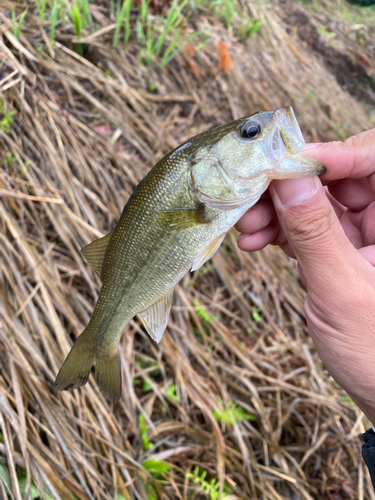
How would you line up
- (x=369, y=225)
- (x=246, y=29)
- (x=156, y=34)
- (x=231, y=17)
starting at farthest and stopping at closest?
1. (x=246, y=29)
2. (x=231, y=17)
3. (x=156, y=34)
4. (x=369, y=225)

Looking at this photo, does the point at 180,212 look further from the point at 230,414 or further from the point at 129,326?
the point at 230,414

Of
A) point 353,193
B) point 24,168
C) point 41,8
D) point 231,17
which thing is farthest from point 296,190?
point 231,17

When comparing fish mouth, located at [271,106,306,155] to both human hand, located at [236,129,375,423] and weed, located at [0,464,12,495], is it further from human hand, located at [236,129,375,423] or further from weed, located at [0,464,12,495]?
weed, located at [0,464,12,495]

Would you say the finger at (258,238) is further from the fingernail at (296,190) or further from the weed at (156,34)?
the weed at (156,34)

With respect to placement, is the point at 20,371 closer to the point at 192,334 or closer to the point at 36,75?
the point at 192,334

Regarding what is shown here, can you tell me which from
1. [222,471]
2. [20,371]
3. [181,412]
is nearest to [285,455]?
[222,471]

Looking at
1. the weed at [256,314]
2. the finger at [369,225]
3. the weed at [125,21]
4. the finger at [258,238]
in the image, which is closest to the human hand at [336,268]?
the finger at [369,225]
